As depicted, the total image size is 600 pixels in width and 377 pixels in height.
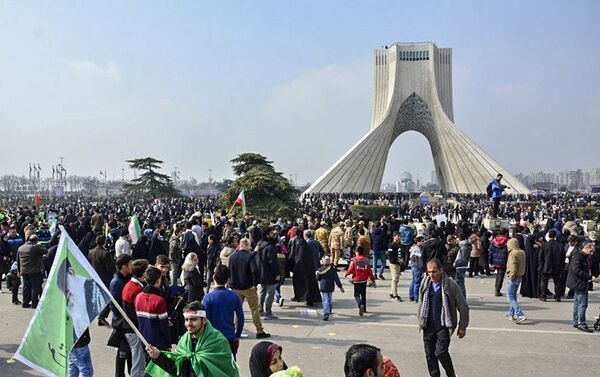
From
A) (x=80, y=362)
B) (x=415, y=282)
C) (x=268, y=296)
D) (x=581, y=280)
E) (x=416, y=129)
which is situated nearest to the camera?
(x=80, y=362)

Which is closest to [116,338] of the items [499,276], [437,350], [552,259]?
[437,350]

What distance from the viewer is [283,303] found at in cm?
870

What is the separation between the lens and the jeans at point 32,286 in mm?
8164

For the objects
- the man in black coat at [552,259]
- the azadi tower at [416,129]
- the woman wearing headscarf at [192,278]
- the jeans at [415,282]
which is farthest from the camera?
the azadi tower at [416,129]

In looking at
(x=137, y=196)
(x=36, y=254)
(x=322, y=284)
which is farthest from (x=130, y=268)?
(x=137, y=196)

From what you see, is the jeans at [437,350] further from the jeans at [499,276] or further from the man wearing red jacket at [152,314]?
the jeans at [499,276]

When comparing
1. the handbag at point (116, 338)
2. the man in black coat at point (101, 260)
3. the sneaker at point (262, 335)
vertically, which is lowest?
the sneaker at point (262, 335)

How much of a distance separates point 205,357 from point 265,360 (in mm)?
374

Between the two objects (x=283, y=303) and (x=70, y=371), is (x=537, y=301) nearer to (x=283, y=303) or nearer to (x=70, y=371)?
(x=283, y=303)

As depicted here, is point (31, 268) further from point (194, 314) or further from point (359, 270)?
point (194, 314)

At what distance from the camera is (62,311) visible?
319cm

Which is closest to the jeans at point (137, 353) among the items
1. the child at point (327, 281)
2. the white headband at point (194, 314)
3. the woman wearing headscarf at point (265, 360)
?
the white headband at point (194, 314)

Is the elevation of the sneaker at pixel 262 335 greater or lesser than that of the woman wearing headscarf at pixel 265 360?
lesser

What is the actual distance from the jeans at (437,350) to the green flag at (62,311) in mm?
2867
